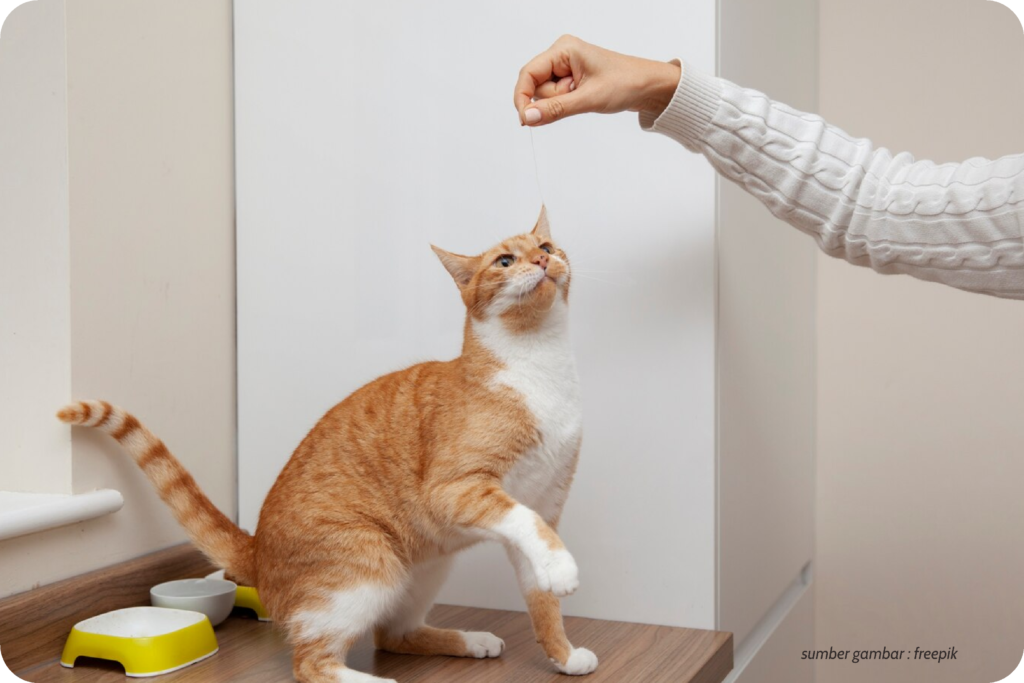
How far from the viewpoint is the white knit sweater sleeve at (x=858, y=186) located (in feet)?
3.55

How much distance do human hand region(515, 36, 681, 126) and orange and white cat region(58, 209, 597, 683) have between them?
15 centimetres

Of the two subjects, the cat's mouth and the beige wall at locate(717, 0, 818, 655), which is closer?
the cat's mouth

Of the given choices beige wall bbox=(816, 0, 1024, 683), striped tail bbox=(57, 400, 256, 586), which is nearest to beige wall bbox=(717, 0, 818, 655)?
beige wall bbox=(816, 0, 1024, 683)

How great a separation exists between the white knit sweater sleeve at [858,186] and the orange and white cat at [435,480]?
23 cm

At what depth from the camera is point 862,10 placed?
80.2 inches

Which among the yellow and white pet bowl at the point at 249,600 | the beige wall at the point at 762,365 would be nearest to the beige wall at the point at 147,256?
the yellow and white pet bowl at the point at 249,600

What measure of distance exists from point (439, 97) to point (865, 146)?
590 millimetres

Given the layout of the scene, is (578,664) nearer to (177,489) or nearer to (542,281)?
(542,281)

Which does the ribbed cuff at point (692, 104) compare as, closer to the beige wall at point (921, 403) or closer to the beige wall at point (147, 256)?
the beige wall at point (147, 256)

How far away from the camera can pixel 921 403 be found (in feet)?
6.49

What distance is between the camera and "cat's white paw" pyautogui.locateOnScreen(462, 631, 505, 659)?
3.66 ft

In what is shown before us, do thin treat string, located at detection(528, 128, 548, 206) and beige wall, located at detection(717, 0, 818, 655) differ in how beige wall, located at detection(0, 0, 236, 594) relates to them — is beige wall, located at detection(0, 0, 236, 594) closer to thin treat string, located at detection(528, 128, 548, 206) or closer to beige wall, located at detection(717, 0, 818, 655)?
thin treat string, located at detection(528, 128, 548, 206)

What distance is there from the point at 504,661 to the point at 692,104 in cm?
71

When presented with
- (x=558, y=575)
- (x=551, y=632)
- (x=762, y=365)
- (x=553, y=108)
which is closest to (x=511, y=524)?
(x=558, y=575)
